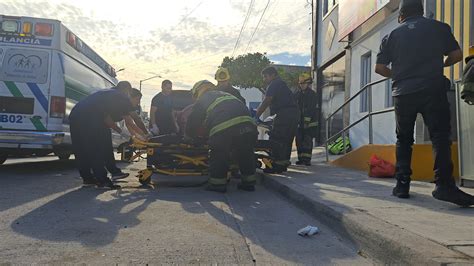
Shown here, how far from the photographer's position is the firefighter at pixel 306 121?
28.3 feet

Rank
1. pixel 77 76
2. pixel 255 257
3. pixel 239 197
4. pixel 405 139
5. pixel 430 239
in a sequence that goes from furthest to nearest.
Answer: pixel 77 76
pixel 239 197
pixel 405 139
pixel 255 257
pixel 430 239

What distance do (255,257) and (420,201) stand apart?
2.08m

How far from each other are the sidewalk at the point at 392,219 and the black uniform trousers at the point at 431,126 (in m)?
0.33

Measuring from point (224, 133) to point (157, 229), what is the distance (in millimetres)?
2071

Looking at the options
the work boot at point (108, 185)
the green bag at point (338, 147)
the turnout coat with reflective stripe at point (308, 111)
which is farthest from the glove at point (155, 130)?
the green bag at point (338, 147)

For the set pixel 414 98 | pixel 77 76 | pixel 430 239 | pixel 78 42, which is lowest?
pixel 430 239

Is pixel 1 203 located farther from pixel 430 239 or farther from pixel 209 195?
pixel 430 239

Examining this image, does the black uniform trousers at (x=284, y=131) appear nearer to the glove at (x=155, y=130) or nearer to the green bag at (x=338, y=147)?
the glove at (x=155, y=130)

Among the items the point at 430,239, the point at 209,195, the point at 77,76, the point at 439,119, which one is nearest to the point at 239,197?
the point at 209,195

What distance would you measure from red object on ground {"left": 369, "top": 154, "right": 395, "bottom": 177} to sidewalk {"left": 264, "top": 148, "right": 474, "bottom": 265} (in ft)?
2.24

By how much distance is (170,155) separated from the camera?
21.0 ft

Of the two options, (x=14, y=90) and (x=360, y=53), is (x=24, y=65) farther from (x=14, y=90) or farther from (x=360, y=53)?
(x=360, y=53)

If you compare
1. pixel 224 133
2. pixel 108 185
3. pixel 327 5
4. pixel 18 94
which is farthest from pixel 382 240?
pixel 327 5

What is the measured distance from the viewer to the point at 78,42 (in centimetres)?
880
